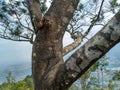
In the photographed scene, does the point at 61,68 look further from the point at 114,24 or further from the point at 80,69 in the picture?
the point at 114,24

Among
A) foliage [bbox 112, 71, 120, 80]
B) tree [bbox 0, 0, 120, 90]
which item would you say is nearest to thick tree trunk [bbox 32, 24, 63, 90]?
tree [bbox 0, 0, 120, 90]

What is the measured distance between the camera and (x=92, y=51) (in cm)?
141

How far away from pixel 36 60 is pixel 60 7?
314 mm

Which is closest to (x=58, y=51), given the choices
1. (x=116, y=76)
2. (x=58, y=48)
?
(x=58, y=48)

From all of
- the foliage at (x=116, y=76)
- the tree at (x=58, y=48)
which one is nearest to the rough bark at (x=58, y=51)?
the tree at (x=58, y=48)

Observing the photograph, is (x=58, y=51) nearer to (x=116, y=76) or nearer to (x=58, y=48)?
(x=58, y=48)

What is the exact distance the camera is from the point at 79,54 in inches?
56.7

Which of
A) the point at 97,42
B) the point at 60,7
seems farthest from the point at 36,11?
the point at 97,42

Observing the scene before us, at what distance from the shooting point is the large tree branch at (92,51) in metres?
1.33

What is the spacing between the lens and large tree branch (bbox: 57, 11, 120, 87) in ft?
4.37

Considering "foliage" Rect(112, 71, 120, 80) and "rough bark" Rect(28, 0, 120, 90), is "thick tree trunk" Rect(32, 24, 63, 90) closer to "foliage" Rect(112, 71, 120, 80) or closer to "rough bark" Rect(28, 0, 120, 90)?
"rough bark" Rect(28, 0, 120, 90)

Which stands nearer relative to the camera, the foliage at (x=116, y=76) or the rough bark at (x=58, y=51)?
the rough bark at (x=58, y=51)

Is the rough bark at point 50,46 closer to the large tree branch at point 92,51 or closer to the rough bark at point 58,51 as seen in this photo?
the rough bark at point 58,51

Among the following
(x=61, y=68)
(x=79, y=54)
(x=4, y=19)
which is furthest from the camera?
(x=4, y=19)
